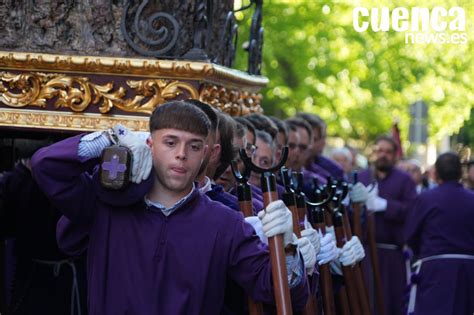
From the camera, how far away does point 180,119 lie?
16.5 ft

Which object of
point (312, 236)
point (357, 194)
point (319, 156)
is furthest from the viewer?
point (319, 156)

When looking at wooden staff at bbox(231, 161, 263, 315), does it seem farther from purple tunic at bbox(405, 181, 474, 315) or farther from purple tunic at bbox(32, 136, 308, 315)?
purple tunic at bbox(405, 181, 474, 315)

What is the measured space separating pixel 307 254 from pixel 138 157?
131 cm

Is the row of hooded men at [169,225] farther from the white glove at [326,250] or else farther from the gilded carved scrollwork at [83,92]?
the white glove at [326,250]

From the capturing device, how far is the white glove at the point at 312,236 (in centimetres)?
659

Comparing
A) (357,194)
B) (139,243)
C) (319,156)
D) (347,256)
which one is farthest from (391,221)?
(139,243)

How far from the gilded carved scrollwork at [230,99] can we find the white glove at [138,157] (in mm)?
1568

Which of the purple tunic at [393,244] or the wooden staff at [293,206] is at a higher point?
the wooden staff at [293,206]

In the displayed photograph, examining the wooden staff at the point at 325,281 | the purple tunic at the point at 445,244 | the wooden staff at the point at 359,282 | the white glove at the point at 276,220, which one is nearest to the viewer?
the white glove at the point at 276,220

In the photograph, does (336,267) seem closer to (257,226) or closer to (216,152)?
(216,152)

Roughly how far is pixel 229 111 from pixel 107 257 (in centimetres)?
233

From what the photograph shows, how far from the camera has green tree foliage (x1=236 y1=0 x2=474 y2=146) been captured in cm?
1927

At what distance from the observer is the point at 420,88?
21844 millimetres

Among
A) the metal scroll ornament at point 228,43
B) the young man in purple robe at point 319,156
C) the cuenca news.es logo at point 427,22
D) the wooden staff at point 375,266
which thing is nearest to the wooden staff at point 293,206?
the metal scroll ornament at point 228,43
